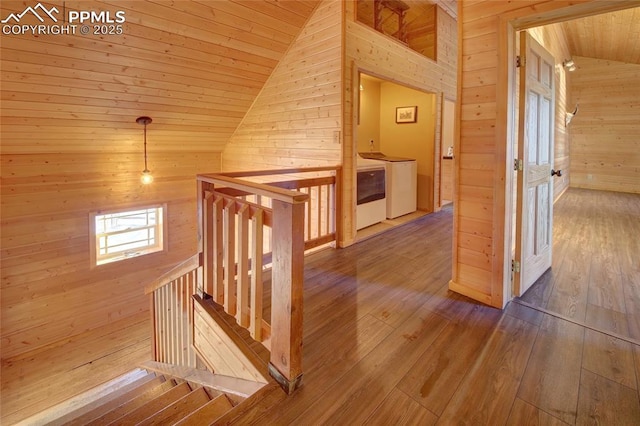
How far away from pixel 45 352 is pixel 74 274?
975mm

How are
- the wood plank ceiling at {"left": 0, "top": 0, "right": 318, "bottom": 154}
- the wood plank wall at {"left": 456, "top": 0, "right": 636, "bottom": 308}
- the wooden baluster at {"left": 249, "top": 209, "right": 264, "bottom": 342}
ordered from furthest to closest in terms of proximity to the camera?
the wood plank ceiling at {"left": 0, "top": 0, "right": 318, "bottom": 154} → the wood plank wall at {"left": 456, "top": 0, "right": 636, "bottom": 308} → the wooden baluster at {"left": 249, "top": 209, "right": 264, "bottom": 342}

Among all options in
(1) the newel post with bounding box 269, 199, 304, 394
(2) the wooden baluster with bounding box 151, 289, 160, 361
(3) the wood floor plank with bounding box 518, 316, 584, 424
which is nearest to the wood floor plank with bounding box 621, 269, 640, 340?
(3) the wood floor plank with bounding box 518, 316, 584, 424

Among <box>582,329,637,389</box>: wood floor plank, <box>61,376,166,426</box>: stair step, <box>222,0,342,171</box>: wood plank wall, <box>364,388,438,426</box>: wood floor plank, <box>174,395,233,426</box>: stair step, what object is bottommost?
<box>61,376,166,426</box>: stair step

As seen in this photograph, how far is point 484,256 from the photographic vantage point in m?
2.28

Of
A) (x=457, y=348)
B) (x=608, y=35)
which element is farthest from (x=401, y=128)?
(x=457, y=348)

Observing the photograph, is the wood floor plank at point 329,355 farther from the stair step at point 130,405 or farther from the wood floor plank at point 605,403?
the stair step at point 130,405

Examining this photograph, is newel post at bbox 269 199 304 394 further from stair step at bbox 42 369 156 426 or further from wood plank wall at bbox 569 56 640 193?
wood plank wall at bbox 569 56 640 193

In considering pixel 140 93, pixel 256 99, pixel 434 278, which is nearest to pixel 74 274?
pixel 140 93

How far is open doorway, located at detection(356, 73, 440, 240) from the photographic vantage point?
486cm

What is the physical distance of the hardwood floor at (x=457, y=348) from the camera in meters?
1.38

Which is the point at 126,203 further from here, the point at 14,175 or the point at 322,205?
the point at 322,205

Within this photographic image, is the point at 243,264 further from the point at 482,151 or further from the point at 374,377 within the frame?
the point at 482,151

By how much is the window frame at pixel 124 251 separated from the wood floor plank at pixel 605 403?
518 cm

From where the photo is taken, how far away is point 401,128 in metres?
5.72
